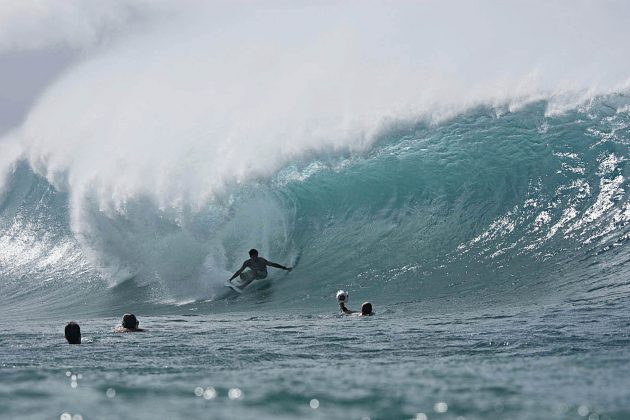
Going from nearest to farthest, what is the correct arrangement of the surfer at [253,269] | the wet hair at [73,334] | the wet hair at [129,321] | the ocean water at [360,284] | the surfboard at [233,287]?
1. the ocean water at [360,284]
2. the wet hair at [73,334]
3. the wet hair at [129,321]
4. the surfboard at [233,287]
5. the surfer at [253,269]

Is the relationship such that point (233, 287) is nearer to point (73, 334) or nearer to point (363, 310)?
point (363, 310)

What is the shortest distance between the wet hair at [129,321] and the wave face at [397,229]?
4.05m

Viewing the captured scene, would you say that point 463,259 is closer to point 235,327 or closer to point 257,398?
point 235,327

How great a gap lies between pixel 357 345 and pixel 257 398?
379 cm

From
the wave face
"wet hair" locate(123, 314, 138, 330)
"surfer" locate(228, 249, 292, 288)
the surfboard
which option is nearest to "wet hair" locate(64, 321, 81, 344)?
"wet hair" locate(123, 314, 138, 330)

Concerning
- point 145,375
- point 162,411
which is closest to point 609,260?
point 145,375

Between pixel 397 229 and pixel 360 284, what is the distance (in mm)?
3130

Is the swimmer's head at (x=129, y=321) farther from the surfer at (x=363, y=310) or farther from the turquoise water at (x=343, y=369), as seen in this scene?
the surfer at (x=363, y=310)

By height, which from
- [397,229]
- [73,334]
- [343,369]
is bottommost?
[343,369]

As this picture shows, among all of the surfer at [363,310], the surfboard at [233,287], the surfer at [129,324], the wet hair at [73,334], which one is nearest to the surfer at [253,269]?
the surfboard at [233,287]

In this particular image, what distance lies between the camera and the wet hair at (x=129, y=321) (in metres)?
11.7

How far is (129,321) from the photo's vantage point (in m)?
11.8

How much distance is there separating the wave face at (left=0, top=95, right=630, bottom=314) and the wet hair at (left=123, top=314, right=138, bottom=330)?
13.3 feet

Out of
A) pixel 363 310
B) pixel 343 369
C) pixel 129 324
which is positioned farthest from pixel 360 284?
pixel 343 369
